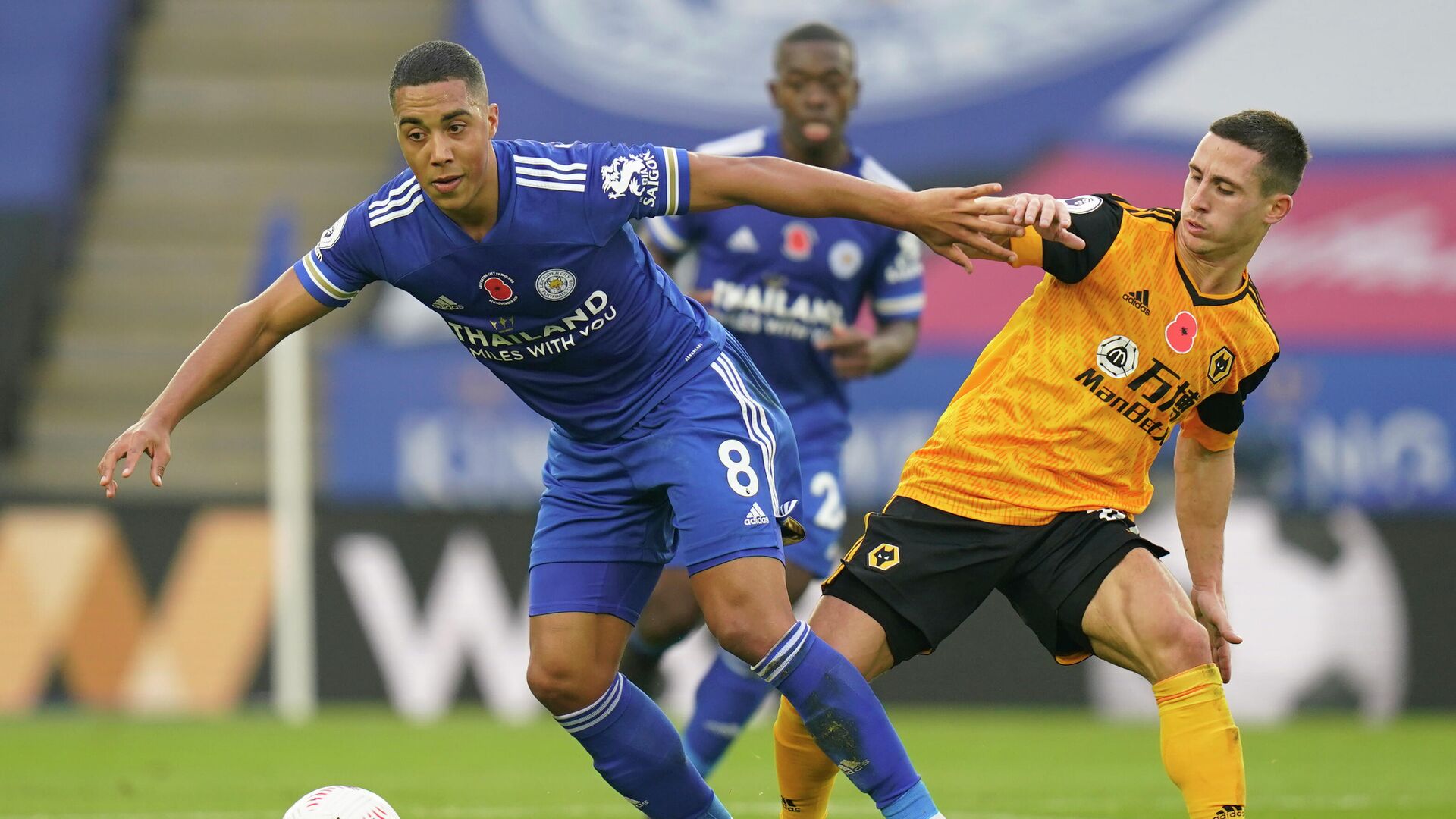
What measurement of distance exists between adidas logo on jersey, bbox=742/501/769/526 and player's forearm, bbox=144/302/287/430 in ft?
4.29

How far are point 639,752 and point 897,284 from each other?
9.49 ft

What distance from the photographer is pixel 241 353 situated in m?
5.22

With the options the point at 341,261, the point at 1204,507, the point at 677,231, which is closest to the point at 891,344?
the point at 677,231

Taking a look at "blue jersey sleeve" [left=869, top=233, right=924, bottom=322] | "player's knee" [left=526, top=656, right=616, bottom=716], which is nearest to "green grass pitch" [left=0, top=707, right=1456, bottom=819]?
"blue jersey sleeve" [left=869, top=233, right=924, bottom=322]

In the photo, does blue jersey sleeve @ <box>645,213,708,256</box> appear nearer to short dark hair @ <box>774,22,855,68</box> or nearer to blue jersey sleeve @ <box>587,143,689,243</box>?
short dark hair @ <box>774,22,855,68</box>

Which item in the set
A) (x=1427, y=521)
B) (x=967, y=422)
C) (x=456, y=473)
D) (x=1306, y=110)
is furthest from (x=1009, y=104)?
(x=967, y=422)

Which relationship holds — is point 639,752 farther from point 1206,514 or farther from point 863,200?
point 1206,514

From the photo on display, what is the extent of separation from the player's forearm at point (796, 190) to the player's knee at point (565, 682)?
50.8 inches

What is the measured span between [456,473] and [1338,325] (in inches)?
298

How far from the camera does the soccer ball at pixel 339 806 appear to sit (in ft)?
17.6

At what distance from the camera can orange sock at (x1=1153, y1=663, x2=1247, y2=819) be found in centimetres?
516

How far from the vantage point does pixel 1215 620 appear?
559cm

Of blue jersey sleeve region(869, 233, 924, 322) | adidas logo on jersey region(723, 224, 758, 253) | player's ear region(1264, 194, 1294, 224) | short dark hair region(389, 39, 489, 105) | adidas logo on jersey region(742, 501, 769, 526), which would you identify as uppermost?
short dark hair region(389, 39, 489, 105)

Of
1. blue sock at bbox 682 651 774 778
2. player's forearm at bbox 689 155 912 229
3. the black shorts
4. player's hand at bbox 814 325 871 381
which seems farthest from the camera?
player's hand at bbox 814 325 871 381
